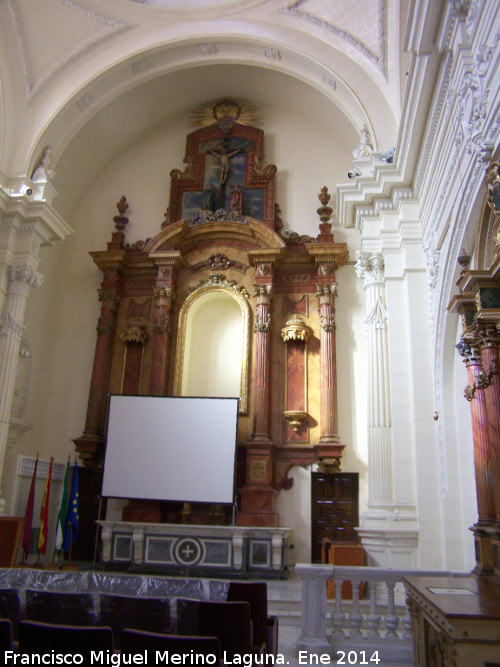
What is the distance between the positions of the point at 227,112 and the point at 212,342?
16.2 ft

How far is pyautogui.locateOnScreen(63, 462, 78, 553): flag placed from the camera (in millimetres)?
9230

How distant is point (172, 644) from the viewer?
2527 mm

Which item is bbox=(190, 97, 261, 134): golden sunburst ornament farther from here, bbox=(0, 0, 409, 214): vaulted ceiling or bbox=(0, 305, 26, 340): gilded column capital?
bbox=(0, 305, 26, 340): gilded column capital

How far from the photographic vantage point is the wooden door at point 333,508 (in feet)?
30.6

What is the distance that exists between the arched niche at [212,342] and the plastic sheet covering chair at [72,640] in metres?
7.84

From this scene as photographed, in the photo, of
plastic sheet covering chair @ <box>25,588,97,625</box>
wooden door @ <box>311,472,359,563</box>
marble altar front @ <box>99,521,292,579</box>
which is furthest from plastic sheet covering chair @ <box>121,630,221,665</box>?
wooden door @ <box>311,472,359,563</box>

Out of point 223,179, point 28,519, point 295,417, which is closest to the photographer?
point 28,519

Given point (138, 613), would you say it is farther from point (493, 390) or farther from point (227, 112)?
point (227, 112)

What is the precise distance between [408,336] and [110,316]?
5626 millimetres

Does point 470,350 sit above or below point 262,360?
below

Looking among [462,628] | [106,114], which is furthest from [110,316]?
[462,628]

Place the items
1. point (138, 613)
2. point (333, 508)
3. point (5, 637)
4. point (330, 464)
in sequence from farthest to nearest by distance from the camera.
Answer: point (333, 508) → point (330, 464) → point (138, 613) → point (5, 637)

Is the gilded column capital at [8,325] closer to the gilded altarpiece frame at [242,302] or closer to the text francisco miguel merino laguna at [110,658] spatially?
the gilded altarpiece frame at [242,302]

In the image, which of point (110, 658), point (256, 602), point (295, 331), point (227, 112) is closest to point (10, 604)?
point (110, 658)
